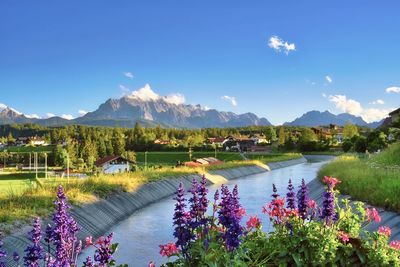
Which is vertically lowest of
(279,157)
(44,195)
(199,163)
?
(279,157)

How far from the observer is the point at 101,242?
5.50m

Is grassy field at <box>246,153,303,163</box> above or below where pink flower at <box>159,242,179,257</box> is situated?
below

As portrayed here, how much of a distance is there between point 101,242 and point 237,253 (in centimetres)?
230

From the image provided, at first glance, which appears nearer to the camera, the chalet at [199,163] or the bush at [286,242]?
the bush at [286,242]

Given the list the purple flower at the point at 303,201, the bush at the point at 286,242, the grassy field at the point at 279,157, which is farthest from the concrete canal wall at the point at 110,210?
the grassy field at the point at 279,157

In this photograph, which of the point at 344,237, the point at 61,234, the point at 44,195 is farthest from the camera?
the point at 44,195

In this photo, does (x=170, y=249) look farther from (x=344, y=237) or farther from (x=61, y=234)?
(x=344, y=237)

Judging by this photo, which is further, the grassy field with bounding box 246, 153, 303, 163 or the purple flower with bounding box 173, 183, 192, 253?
the grassy field with bounding box 246, 153, 303, 163

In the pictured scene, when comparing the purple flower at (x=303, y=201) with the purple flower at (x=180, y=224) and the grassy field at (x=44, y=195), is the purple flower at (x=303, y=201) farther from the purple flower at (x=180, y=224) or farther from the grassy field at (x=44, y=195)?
the grassy field at (x=44, y=195)

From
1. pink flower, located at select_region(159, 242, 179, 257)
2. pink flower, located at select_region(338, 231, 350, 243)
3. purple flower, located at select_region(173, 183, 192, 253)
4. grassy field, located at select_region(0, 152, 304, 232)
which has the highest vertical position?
purple flower, located at select_region(173, 183, 192, 253)

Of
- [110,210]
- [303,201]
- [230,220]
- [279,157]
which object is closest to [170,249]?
[230,220]

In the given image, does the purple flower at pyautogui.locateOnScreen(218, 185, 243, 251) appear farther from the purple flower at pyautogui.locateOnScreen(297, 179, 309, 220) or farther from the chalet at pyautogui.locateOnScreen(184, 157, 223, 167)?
the chalet at pyautogui.locateOnScreen(184, 157, 223, 167)

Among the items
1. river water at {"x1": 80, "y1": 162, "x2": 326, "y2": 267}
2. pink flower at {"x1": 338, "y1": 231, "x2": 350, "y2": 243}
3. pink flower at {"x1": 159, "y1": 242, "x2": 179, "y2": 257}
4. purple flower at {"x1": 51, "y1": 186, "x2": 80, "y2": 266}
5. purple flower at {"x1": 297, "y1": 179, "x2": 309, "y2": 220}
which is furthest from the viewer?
river water at {"x1": 80, "y1": 162, "x2": 326, "y2": 267}

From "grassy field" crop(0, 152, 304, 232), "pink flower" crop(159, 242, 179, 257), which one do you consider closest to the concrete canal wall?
"grassy field" crop(0, 152, 304, 232)
